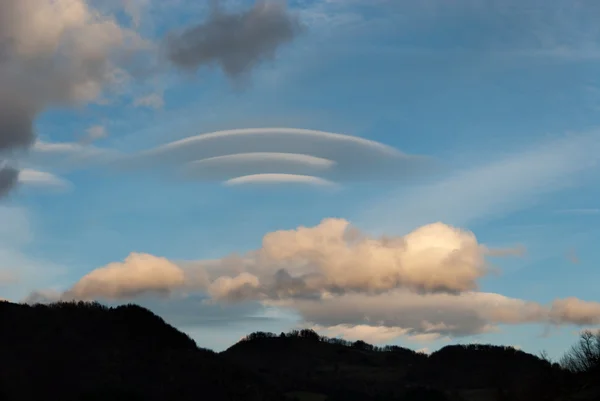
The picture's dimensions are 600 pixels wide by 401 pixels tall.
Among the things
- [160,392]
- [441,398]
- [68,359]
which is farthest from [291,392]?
[68,359]

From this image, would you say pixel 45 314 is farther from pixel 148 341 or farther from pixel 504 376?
pixel 504 376

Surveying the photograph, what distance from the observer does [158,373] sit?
5094 cm

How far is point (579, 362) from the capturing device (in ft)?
98.7

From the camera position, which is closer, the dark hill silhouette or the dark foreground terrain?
the dark foreground terrain

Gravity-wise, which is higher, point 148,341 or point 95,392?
point 148,341

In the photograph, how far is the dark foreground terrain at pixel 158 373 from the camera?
35250 mm

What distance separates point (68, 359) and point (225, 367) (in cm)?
1368

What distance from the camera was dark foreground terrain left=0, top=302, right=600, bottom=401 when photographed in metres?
35.2

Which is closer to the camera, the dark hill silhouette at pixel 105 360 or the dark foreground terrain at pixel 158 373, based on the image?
the dark foreground terrain at pixel 158 373

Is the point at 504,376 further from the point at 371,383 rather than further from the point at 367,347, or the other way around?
the point at 367,347

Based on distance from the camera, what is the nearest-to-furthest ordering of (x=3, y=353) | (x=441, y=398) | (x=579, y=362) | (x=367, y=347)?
1. (x=579, y=362)
2. (x=3, y=353)
3. (x=441, y=398)
4. (x=367, y=347)

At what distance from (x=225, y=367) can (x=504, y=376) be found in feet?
122

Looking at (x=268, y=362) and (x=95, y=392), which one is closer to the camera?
(x=95, y=392)

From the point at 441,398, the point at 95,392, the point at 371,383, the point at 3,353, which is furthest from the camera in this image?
the point at 371,383
